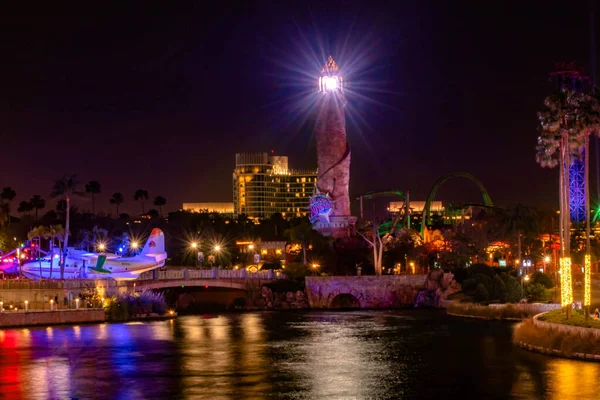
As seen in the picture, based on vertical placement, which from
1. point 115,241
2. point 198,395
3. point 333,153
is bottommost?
point 198,395

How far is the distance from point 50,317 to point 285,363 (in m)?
34.1

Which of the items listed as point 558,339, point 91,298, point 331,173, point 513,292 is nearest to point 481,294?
point 513,292

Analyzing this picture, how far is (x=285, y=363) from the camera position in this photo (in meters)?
62.9

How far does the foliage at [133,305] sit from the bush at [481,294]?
110ft

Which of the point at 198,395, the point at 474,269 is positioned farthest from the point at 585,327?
the point at 474,269

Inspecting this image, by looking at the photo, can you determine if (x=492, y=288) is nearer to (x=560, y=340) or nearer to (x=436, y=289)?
(x=436, y=289)

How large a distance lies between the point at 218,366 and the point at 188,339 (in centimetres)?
1796

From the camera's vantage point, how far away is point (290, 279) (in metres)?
124

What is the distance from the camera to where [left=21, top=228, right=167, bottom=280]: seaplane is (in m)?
115

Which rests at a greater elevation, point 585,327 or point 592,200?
point 592,200

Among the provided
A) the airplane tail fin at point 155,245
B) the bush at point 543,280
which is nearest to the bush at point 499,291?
the bush at point 543,280

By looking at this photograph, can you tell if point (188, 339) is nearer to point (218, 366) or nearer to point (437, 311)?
point (218, 366)

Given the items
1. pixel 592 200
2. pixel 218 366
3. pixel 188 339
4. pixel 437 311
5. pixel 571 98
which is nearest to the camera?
pixel 218 366

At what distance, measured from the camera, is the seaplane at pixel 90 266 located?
115 m
